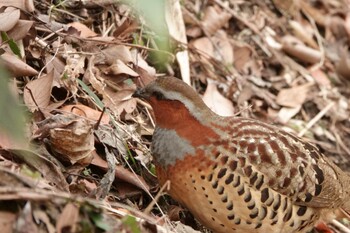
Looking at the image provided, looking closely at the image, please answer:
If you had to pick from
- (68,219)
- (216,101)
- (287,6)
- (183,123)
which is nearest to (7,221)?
(68,219)

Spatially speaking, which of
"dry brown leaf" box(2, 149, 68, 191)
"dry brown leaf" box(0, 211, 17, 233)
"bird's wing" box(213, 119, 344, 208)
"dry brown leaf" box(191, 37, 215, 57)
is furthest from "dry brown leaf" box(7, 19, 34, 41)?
"dry brown leaf" box(191, 37, 215, 57)

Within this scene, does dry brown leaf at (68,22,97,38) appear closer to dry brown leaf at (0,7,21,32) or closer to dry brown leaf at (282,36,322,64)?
dry brown leaf at (0,7,21,32)

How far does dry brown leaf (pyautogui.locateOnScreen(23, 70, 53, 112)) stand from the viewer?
12.1 feet

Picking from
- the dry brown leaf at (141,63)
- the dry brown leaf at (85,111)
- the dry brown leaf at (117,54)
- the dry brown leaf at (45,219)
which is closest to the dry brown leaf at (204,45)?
the dry brown leaf at (141,63)

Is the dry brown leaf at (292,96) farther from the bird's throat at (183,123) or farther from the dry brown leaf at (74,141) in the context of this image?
the dry brown leaf at (74,141)

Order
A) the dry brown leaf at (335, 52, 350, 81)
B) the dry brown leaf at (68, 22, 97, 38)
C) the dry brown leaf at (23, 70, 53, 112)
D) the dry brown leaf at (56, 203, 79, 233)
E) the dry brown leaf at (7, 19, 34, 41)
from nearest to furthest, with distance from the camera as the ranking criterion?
the dry brown leaf at (56, 203, 79, 233), the dry brown leaf at (23, 70, 53, 112), the dry brown leaf at (7, 19, 34, 41), the dry brown leaf at (68, 22, 97, 38), the dry brown leaf at (335, 52, 350, 81)

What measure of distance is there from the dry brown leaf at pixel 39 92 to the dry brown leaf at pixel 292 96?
8.84 ft

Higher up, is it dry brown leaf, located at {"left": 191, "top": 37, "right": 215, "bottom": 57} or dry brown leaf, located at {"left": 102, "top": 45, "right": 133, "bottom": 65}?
dry brown leaf, located at {"left": 102, "top": 45, "right": 133, "bottom": 65}

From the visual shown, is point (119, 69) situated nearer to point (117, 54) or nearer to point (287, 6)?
point (117, 54)

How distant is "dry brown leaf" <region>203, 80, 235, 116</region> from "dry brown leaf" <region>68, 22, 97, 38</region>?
1060 mm

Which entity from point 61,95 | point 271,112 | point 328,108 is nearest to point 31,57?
point 61,95

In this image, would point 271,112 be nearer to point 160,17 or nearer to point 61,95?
point 61,95

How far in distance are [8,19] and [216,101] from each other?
197cm

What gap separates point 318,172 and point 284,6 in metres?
3.41
